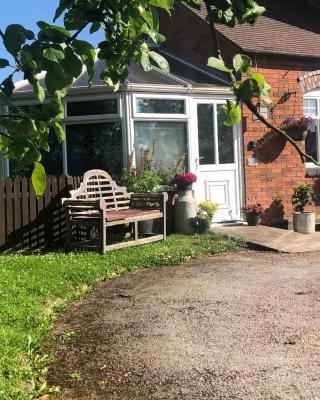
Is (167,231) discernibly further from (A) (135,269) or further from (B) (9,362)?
(B) (9,362)

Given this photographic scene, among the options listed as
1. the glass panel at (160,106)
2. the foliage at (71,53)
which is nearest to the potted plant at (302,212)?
the glass panel at (160,106)

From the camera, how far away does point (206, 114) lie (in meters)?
11.5

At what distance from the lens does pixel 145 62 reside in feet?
6.08

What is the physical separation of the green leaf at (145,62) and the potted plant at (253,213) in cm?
958

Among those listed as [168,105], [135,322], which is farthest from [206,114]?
[135,322]

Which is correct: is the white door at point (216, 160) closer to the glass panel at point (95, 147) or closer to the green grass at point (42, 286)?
the glass panel at point (95, 147)

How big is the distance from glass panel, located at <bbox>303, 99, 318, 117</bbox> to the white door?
2176 millimetres

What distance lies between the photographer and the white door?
11367mm

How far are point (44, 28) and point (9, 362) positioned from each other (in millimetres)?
2768

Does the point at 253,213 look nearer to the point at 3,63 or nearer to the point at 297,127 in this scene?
the point at 297,127

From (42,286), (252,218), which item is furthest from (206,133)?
(42,286)

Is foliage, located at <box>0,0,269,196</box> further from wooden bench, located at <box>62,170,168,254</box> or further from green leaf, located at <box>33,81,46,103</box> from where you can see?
wooden bench, located at <box>62,170,168,254</box>

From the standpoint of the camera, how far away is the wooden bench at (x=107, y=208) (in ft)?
26.7

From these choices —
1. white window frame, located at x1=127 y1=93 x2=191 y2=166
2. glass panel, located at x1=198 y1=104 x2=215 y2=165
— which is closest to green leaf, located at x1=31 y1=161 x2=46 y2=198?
white window frame, located at x1=127 y1=93 x2=191 y2=166
